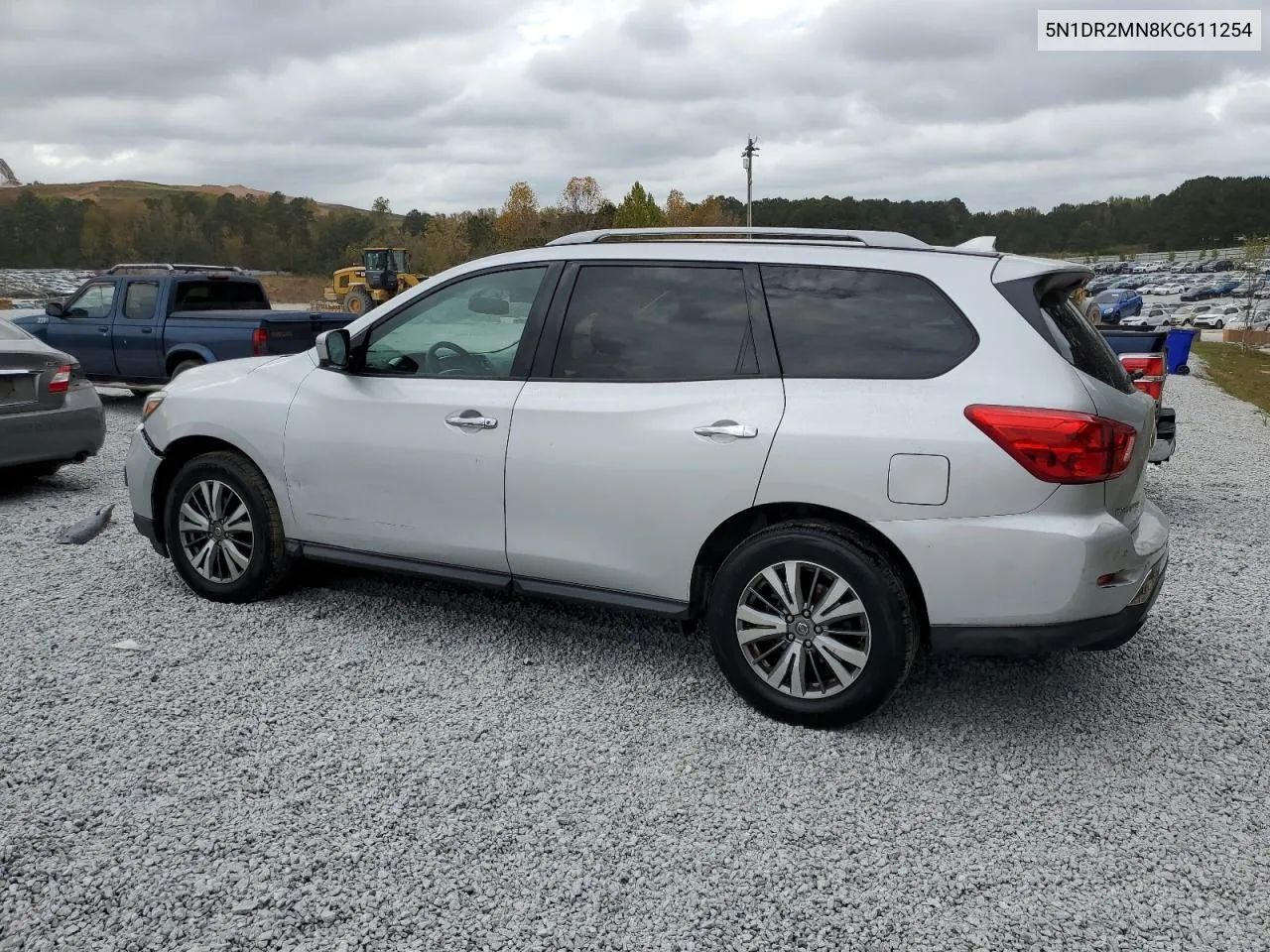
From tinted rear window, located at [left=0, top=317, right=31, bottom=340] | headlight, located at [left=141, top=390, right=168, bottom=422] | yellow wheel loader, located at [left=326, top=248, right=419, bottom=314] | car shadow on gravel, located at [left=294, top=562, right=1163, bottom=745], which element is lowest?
car shadow on gravel, located at [left=294, top=562, right=1163, bottom=745]

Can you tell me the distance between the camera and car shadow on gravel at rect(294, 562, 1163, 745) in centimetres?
400

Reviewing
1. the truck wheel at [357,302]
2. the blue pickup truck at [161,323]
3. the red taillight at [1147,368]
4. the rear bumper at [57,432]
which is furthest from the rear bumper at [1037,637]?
the truck wheel at [357,302]

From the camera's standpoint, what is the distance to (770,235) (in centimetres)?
429

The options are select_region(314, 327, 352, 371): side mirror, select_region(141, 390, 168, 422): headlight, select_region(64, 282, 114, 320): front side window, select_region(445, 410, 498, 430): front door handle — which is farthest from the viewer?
select_region(64, 282, 114, 320): front side window

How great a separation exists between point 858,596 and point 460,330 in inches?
87.7

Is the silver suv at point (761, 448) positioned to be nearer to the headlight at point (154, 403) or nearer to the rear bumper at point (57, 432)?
the headlight at point (154, 403)

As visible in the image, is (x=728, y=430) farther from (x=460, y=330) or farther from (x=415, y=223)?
(x=415, y=223)

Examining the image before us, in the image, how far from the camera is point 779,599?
3.75 metres

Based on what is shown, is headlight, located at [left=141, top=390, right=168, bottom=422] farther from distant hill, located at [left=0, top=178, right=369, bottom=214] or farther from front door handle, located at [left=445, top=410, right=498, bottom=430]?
distant hill, located at [left=0, top=178, right=369, bottom=214]

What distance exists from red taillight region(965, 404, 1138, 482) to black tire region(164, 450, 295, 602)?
343 centimetres

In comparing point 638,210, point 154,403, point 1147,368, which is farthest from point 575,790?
point 638,210

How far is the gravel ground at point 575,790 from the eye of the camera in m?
2.72

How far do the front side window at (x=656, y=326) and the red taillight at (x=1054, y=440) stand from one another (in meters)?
0.97

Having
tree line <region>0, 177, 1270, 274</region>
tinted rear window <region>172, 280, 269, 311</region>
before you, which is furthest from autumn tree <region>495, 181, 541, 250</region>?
tinted rear window <region>172, 280, 269, 311</region>
